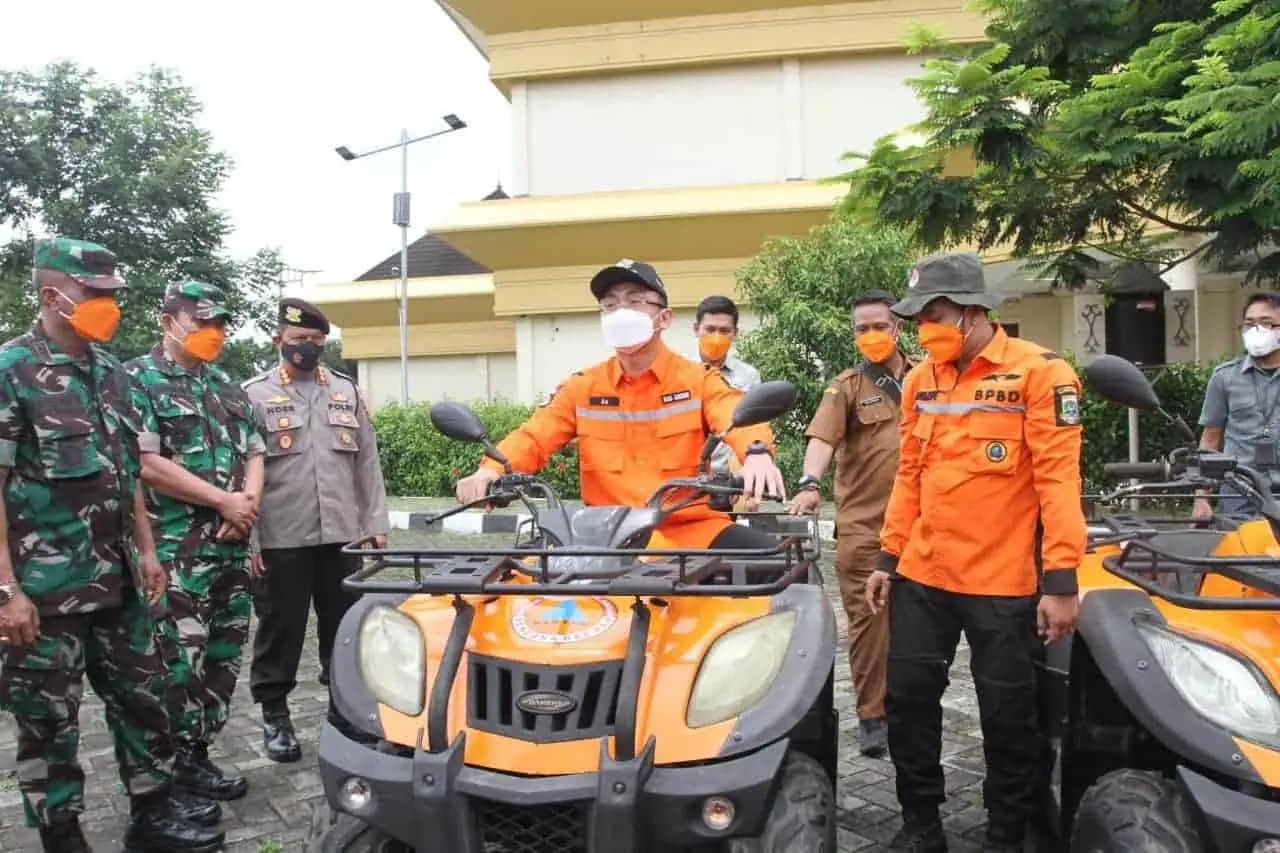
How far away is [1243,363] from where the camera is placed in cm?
527

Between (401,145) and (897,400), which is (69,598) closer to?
(897,400)

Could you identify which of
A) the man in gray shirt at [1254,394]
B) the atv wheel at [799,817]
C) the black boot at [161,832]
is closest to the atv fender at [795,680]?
the atv wheel at [799,817]

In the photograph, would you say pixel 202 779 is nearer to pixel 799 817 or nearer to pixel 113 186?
pixel 799 817

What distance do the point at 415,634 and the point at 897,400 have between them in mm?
2520

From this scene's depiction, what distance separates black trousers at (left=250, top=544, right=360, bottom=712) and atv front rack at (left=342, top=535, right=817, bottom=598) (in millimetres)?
1615

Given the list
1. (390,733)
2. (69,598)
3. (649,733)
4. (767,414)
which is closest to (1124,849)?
(649,733)

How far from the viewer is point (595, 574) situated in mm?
2777

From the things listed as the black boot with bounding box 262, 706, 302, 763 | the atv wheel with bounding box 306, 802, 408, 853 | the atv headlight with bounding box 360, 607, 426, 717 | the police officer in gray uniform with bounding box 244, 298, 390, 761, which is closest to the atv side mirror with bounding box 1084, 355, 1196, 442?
the atv headlight with bounding box 360, 607, 426, 717

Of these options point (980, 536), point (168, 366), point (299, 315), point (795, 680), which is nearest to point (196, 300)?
point (168, 366)

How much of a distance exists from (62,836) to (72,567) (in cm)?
83

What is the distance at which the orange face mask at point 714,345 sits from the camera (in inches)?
209

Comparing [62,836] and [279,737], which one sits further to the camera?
[279,737]

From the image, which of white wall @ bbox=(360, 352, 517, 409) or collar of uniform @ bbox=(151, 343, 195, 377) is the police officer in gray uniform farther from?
white wall @ bbox=(360, 352, 517, 409)

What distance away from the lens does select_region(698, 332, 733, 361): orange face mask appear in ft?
17.4
